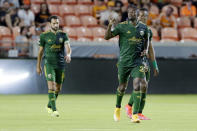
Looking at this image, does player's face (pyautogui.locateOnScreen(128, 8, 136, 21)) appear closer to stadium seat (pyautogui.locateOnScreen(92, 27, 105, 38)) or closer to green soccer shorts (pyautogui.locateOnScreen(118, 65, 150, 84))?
green soccer shorts (pyautogui.locateOnScreen(118, 65, 150, 84))

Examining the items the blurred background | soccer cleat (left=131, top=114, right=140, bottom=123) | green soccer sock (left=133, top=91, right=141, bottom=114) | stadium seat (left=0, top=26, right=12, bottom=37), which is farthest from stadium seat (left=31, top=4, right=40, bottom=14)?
soccer cleat (left=131, top=114, right=140, bottom=123)

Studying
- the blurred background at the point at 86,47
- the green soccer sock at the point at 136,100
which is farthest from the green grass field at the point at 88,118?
the blurred background at the point at 86,47

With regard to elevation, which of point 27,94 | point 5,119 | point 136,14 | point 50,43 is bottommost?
point 27,94

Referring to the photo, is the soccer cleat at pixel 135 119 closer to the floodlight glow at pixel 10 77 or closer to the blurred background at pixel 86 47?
the blurred background at pixel 86 47

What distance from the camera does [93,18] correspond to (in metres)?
25.0

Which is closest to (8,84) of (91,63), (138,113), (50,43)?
(91,63)

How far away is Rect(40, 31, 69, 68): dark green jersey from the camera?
12.9 metres

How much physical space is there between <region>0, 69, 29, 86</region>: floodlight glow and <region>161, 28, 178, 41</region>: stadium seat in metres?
6.48

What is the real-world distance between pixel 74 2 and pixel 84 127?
16.2 m

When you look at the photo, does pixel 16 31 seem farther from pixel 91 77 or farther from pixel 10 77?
pixel 91 77

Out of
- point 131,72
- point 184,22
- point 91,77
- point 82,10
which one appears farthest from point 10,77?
point 131,72

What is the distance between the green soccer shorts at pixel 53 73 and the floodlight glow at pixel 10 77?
25.4 feet

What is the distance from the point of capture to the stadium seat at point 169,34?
2472 cm

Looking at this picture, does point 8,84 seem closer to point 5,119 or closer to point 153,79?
point 153,79
